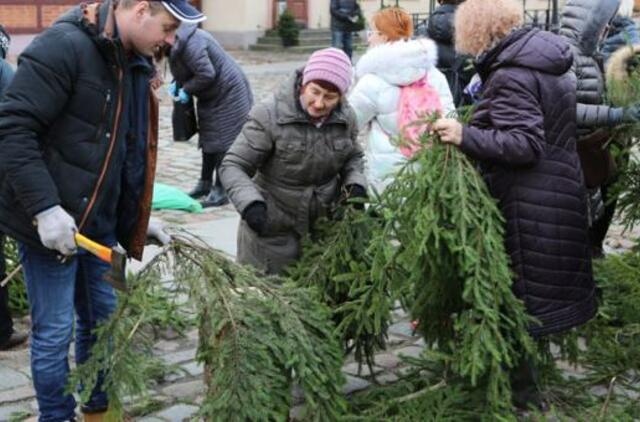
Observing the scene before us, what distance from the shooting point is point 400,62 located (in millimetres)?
5945

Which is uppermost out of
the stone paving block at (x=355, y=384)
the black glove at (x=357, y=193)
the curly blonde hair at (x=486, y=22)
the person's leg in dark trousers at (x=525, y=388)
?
the curly blonde hair at (x=486, y=22)

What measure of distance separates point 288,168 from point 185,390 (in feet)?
3.84

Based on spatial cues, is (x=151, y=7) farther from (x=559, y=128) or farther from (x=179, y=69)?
(x=179, y=69)

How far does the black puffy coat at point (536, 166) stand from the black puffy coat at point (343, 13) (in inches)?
552

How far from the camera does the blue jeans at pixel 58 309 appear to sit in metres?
4.01

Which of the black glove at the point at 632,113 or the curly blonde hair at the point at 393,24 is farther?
the curly blonde hair at the point at 393,24

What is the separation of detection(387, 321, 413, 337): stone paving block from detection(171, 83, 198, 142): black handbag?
3.65m

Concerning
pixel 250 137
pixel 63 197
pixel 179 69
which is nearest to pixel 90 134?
pixel 63 197

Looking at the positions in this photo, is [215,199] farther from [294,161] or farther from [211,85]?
[294,161]

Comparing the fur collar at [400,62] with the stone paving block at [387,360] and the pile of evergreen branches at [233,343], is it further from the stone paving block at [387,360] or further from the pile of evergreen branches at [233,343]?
the pile of evergreen branches at [233,343]

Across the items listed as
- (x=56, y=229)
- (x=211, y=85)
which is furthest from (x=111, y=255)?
(x=211, y=85)

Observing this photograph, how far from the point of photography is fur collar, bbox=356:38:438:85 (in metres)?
5.95

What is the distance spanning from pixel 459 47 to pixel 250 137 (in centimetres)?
98

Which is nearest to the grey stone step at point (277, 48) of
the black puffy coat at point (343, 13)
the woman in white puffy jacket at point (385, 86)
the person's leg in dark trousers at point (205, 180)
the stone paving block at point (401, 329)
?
the black puffy coat at point (343, 13)
